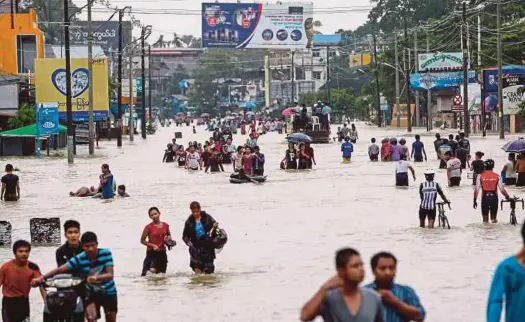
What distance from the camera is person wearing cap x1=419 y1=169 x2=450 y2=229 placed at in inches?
933

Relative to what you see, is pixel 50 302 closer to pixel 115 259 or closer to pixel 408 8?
pixel 115 259

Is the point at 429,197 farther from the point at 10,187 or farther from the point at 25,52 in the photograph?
the point at 25,52

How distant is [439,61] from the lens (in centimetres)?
9088

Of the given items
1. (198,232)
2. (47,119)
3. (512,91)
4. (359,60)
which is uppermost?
(359,60)

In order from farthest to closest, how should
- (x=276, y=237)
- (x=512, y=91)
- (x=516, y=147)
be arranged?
(x=512, y=91)
(x=516, y=147)
(x=276, y=237)

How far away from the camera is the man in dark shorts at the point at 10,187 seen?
34062 mm

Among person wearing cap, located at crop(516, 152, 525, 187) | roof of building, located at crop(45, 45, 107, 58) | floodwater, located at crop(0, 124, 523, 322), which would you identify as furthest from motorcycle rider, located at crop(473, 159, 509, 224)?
roof of building, located at crop(45, 45, 107, 58)

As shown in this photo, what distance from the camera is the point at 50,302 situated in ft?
35.3

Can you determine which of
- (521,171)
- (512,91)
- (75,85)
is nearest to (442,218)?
(521,171)

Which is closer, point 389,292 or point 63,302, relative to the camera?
point 389,292

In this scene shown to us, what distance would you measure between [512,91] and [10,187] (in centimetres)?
4613

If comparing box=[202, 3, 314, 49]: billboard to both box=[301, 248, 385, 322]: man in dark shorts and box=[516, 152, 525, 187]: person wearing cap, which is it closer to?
box=[516, 152, 525, 187]: person wearing cap

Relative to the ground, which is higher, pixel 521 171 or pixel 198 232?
pixel 521 171

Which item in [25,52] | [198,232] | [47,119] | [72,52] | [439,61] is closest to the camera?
[198,232]
